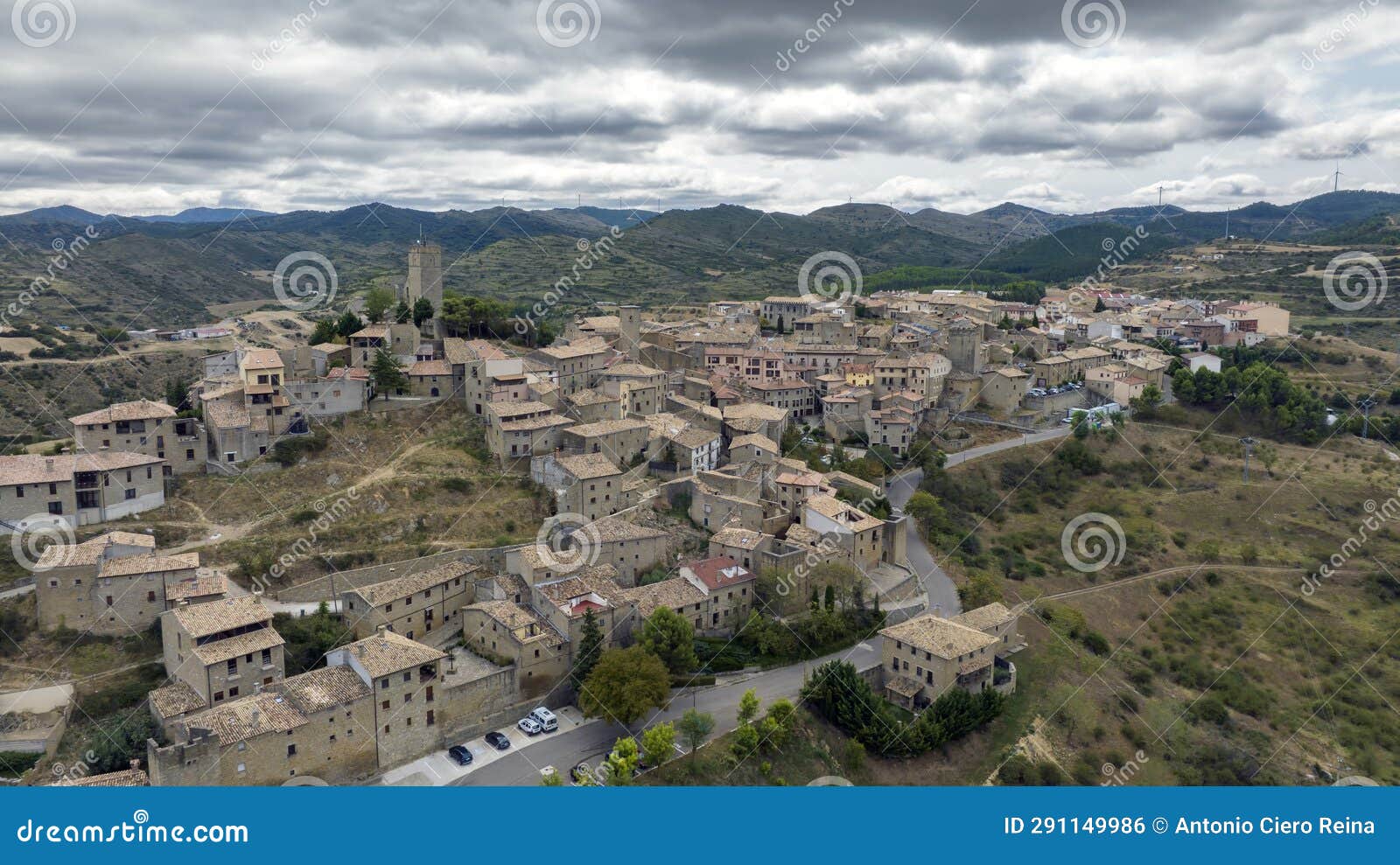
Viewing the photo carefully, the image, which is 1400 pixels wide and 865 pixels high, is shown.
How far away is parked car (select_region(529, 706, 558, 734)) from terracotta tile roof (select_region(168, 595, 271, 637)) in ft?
26.0

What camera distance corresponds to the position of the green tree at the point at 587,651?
27.7 metres

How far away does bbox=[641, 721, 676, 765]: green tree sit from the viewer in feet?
80.0

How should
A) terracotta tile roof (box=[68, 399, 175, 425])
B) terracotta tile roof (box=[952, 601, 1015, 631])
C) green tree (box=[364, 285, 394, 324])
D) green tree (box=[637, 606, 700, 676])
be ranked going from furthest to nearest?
green tree (box=[364, 285, 394, 324]), terracotta tile roof (box=[68, 399, 175, 425]), terracotta tile roof (box=[952, 601, 1015, 631]), green tree (box=[637, 606, 700, 676])

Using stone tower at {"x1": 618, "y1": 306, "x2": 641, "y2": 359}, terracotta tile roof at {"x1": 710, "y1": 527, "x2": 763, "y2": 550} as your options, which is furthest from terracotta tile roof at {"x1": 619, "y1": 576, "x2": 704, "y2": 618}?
stone tower at {"x1": 618, "y1": 306, "x2": 641, "y2": 359}

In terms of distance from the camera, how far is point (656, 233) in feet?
502

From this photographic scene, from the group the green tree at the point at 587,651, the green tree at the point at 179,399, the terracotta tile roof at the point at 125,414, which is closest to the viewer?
the green tree at the point at 587,651

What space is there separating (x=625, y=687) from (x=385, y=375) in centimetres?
2017

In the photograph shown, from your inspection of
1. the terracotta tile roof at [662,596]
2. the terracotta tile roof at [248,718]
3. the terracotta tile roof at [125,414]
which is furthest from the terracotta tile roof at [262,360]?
the terracotta tile roof at [662,596]

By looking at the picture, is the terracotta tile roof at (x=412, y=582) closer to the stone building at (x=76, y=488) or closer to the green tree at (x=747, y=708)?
the stone building at (x=76, y=488)

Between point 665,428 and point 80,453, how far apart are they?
2139cm

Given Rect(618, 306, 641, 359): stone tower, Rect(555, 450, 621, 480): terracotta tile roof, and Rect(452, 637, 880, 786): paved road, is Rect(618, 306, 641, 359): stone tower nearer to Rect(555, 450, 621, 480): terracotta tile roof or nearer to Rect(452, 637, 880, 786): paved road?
Rect(555, 450, 621, 480): terracotta tile roof

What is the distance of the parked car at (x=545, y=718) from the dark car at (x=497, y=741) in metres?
1.10

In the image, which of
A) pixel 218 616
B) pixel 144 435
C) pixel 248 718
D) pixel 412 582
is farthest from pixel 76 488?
pixel 248 718

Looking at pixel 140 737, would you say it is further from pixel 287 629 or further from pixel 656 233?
pixel 656 233
